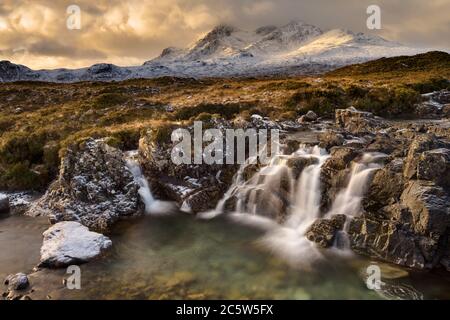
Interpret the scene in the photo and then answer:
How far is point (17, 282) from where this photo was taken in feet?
50.5

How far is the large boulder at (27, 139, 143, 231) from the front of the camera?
2217 cm

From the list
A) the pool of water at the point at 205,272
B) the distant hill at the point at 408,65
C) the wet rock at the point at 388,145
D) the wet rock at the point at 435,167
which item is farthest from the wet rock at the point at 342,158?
the distant hill at the point at 408,65

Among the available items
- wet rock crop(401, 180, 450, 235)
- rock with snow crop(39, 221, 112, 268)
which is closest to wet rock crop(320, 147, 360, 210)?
wet rock crop(401, 180, 450, 235)

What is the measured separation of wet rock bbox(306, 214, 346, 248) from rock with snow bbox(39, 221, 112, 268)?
9.94 m

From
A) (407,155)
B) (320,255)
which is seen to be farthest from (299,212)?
(407,155)

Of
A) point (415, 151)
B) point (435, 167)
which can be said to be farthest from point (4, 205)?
point (435, 167)

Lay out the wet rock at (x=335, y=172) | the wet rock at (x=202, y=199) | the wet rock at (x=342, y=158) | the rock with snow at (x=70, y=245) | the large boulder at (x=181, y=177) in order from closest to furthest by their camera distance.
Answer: the rock with snow at (x=70, y=245) < the wet rock at (x=335, y=172) < the wet rock at (x=342, y=158) < the wet rock at (x=202, y=199) < the large boulder at (x=181, y=177)

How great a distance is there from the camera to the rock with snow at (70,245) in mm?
17250

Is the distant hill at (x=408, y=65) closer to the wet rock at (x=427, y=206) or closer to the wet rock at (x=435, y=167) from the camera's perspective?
the wet rock at (x=435, y=167)

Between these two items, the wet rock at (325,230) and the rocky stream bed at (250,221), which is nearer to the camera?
the rocky stream bed at (250,221)

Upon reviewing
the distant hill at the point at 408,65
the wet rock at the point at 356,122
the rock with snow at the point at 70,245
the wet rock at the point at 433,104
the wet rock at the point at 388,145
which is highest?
the distant hill at the point at 408,65

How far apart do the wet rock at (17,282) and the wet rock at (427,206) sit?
16470mm

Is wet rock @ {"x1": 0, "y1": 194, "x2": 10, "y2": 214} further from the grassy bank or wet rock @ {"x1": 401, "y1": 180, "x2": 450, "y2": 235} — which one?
wet rock @ {"x1": 401, "y1": 180, "x2": 450, "y2": 235}

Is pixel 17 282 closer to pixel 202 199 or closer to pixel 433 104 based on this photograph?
pixel 202 199
